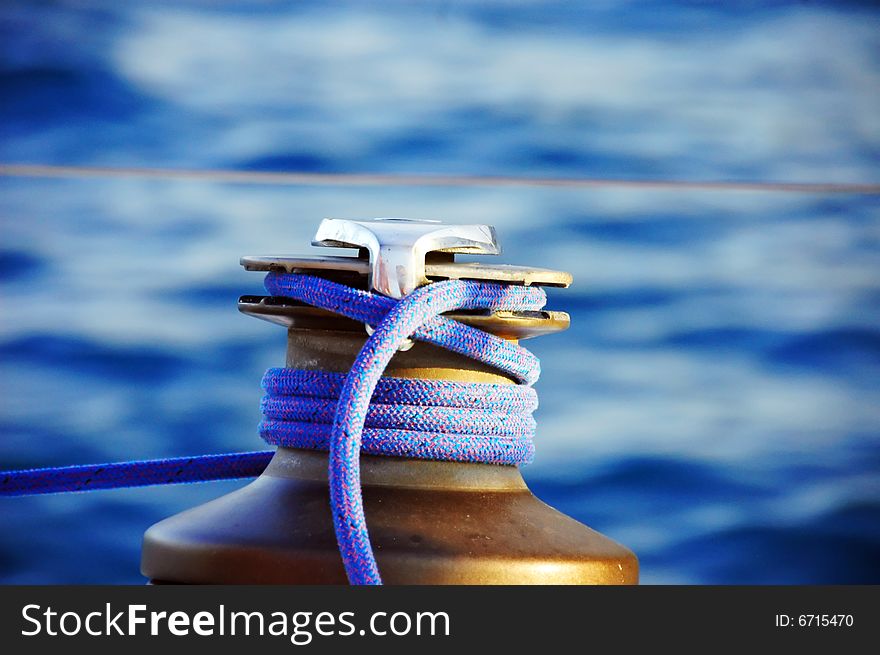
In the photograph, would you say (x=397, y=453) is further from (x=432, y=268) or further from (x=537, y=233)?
(x=537, y=233)

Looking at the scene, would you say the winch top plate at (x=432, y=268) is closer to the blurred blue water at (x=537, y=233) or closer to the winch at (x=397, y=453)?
the winch at (x=397, y=453)

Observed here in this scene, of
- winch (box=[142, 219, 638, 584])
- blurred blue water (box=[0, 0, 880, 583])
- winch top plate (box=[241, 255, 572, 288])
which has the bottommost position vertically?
winch (box=[142, 219, 638, 584])

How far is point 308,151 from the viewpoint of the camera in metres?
4.04

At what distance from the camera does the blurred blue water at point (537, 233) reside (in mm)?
3312

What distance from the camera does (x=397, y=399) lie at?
94 cm

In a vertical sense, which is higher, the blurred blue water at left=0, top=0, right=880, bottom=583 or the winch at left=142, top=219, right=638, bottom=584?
the blurred blue water at left=0, top=0, right=880, bottom=583

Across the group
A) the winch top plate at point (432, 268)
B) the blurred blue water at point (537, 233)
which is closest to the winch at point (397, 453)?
the winch top plate at point (432, 268)

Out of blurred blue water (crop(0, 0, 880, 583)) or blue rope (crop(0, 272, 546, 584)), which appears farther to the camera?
blurred blue water (crop(0, 0, 880, 583))

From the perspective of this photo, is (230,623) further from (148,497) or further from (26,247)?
(26,247)

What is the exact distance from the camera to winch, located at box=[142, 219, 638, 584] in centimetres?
87

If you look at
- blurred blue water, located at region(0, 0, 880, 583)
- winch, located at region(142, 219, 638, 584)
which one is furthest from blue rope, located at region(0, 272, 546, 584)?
blurred blue water, located at region(0, 0, 880, 583)

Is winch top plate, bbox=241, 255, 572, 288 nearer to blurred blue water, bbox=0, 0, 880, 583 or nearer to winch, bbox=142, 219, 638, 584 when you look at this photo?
winch, bbox=142, 219, 638, 584

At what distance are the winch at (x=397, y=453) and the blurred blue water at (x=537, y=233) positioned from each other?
7.33 ft

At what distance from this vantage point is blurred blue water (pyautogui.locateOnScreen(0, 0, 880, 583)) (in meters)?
3.31
